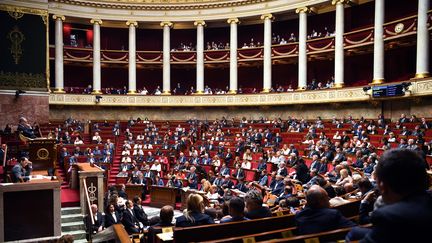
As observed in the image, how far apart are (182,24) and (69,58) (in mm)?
9190

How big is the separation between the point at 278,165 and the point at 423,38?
1038cm

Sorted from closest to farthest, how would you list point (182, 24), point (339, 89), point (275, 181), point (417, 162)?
point (417, 162), point (275, 181), point (339, 89), point (182, 24)

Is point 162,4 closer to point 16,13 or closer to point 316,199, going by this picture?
point 16,13

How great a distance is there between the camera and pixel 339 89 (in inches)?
869

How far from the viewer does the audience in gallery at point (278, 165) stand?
3.56 metres

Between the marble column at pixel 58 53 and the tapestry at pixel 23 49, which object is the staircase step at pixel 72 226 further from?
the marble column at pixel 58 53

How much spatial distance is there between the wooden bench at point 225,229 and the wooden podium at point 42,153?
7.20 meters

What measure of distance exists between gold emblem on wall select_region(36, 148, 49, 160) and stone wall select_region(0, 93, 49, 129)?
11.0 meters

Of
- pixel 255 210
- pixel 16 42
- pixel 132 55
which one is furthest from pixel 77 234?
pixel 132 55

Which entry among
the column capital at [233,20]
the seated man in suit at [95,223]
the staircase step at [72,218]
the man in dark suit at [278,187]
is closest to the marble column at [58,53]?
the column capital at [233,20]

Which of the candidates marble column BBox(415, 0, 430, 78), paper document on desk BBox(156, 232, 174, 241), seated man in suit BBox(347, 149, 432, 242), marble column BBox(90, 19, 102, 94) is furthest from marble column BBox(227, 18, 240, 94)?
seated man in suit BBox(347, 149, 432, 242)

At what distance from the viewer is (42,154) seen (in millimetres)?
10031

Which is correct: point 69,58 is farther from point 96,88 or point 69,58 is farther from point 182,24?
point 182,24

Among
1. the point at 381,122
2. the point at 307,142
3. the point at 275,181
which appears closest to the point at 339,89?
the point at 381,122
